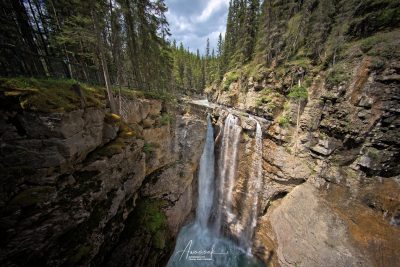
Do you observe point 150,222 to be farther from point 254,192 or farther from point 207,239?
point 254,192

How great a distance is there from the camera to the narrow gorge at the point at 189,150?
17.1 feet

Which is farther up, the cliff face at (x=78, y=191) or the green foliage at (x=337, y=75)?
the green foliage at (x=337, y=75)

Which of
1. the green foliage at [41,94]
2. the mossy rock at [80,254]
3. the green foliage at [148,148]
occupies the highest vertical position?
the green foliage at [41,94]

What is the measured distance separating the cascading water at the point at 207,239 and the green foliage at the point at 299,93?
6.11m

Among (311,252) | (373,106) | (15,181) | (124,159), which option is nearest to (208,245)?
(311,252)

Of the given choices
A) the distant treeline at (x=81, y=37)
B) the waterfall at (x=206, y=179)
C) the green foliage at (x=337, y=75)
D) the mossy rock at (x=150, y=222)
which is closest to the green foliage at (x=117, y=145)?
the distant treeline at (x=81, y=37)

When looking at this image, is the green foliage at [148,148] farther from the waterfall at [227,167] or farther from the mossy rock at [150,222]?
the waterfall at [227,167]

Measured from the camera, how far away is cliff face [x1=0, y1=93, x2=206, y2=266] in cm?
450

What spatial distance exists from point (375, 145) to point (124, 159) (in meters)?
16.6

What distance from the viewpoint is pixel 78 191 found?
6016 mm

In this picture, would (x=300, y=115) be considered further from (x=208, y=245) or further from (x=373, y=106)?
(x=208, y=245)

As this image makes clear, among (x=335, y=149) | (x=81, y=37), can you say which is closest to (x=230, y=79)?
(x=335, y=149)

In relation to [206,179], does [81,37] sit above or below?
above

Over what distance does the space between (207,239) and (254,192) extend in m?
6.38
